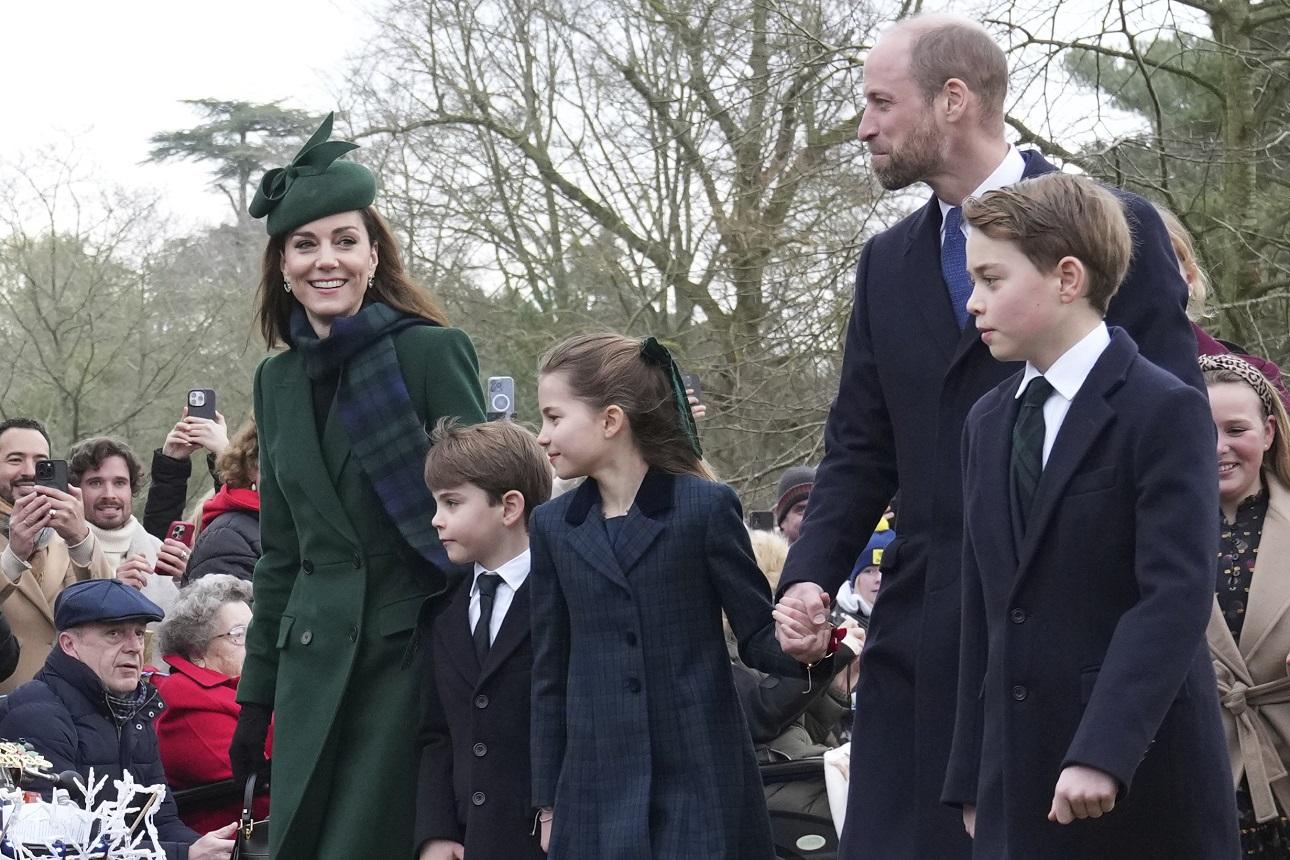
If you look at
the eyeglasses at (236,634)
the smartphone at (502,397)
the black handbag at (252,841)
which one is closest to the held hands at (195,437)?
the smartphone at (502,397)

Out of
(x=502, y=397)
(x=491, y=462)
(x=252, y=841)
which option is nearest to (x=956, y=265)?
(x=491, y=462)

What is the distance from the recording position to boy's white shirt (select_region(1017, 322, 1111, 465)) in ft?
10.3

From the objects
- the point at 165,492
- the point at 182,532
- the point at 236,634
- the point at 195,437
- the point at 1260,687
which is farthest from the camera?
the point at 165,492

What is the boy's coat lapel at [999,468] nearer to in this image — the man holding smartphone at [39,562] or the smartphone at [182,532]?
the man holding smartphone at [39,562]

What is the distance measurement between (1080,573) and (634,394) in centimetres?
155

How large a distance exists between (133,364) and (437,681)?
53.2 feet

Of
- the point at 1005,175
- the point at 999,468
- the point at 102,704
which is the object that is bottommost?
the point at 102,704

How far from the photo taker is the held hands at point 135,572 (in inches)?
304

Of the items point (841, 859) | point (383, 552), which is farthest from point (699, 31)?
point (841, 859)

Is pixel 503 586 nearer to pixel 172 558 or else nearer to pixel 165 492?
pixel 172 558

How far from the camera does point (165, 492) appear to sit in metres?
8.81

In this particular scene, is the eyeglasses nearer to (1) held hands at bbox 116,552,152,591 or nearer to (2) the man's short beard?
(1) held hands at bbox 116,552,152,591

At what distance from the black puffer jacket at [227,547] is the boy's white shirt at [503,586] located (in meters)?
2.89

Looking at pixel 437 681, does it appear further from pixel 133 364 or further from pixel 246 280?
pixel 246 280
